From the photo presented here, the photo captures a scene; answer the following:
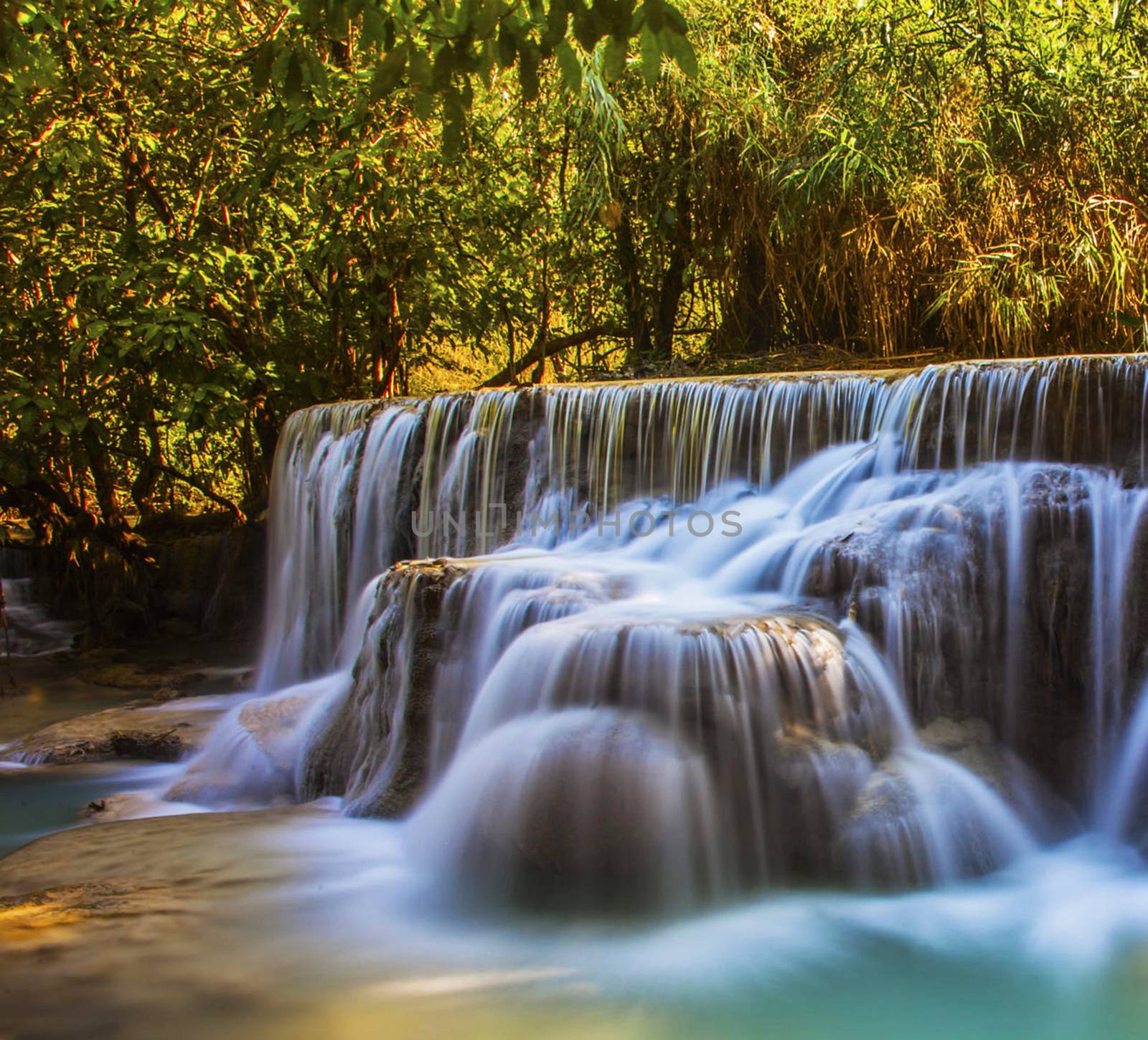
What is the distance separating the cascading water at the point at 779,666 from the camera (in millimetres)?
4586

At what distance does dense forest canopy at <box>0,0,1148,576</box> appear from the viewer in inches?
305

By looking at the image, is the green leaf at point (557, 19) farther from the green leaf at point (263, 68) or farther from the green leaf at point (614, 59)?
the green leaf at point (263, 68)

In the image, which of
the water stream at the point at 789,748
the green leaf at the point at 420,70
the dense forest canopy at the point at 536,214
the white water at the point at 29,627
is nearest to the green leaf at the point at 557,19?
the green leaf at the point at 420,70

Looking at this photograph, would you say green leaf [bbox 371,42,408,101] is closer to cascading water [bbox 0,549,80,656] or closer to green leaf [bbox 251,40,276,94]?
green leaf [bbox 251,40,276,94]

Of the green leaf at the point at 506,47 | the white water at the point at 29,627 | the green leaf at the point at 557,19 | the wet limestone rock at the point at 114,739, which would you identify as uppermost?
the green leaf at the point at 557,19

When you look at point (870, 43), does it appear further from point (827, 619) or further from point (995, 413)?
point (827, 619)

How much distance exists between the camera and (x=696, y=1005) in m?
3.79

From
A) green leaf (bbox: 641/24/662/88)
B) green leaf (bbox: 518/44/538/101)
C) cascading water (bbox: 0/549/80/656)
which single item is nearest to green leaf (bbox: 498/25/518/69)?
green leaf (bbox: 518/44/538/101)

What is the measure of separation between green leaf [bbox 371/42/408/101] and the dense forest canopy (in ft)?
11.9

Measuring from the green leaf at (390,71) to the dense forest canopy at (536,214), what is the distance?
3.62 meters

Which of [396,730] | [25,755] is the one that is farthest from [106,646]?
[396,730]

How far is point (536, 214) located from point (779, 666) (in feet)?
23.2

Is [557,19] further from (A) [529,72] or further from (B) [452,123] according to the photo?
(B) [452,123]

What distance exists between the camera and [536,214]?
10.9 metres
